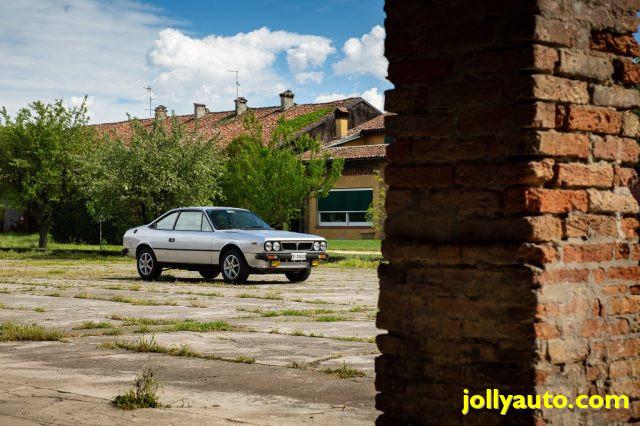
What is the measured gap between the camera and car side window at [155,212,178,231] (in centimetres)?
1967

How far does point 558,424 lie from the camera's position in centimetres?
379

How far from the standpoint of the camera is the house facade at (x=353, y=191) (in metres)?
44.8

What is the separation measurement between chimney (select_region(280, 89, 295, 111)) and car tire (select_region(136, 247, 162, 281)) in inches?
A: 1454

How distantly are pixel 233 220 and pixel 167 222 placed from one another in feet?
5.04

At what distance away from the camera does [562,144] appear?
388 centimetres

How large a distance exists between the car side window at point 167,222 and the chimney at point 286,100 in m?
36.8

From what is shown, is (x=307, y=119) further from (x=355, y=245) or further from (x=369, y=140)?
(x=355, y=245)

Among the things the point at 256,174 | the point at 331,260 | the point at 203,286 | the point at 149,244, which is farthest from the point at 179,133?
the point at 203,286

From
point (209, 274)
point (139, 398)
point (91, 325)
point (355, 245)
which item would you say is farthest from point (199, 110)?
point (139, 398)

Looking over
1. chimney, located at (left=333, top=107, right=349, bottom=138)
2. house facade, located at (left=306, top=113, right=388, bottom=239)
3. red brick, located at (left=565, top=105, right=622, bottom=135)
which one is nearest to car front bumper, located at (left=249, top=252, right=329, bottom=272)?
red brick, located at (left=565, top=105, right=622, bottom=135)

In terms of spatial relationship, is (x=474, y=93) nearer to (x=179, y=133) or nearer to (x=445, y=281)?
(x=445, y=281)

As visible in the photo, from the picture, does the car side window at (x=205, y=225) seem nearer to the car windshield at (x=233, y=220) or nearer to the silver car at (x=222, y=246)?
the silver car at (x=222, y=246)

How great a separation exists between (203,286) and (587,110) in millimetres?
14284

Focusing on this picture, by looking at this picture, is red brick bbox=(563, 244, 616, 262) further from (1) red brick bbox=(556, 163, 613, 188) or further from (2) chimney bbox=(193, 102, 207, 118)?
(2) chimney bbox=(193, 102, 207, 118)
